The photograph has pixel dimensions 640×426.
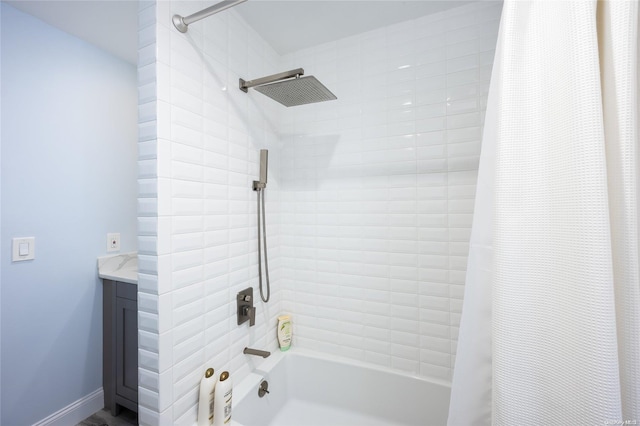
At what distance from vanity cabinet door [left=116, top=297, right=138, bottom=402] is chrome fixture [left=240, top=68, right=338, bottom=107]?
1.45 metres

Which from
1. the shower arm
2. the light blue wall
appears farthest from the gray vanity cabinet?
the shower arm

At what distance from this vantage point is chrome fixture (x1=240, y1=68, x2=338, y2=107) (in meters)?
1.07

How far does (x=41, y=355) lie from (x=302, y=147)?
6.49 ft

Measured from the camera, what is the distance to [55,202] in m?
1.58

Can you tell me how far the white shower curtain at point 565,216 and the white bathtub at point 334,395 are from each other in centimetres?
96

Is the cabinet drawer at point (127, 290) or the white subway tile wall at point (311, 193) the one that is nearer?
the white subway tile wall at point (311, 193)

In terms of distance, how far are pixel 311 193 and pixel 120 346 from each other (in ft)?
5.03

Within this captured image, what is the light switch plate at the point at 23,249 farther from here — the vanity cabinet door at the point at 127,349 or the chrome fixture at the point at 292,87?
the chrome fixture at the point at 292,87

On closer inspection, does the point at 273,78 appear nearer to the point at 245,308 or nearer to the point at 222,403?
the point at 245,308

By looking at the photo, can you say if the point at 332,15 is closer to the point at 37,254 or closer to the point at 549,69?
the point at 549,69

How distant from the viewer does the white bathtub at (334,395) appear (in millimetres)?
1331

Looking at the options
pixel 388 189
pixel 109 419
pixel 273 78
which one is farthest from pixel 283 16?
pixel 109 419

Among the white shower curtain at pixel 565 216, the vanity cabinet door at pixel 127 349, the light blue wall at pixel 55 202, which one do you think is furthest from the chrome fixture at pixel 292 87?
the vanity cabinet door at pixel 127 349

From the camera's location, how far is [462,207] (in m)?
1.31
